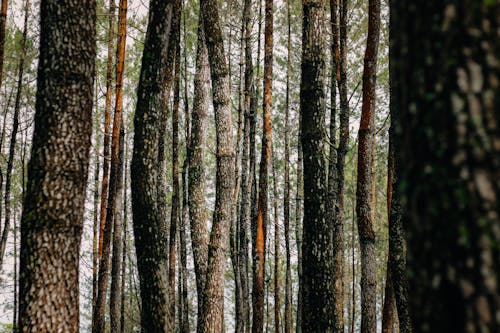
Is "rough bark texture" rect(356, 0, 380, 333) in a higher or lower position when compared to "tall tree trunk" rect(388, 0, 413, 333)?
higher

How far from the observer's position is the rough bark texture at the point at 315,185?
446 centimetres

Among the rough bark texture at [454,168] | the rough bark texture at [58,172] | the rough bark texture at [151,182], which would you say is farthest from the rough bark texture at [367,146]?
the rough bark texture at [454,168]

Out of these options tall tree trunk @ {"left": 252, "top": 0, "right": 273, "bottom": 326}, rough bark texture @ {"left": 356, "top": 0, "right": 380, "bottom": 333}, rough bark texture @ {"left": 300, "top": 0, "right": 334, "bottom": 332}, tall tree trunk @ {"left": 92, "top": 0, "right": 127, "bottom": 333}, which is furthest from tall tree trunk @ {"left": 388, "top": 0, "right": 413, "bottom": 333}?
tall tree trunk @ {"left": 92, "top": 0, "right": 127, "bottom": 333}

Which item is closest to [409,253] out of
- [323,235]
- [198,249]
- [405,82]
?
[405,82]

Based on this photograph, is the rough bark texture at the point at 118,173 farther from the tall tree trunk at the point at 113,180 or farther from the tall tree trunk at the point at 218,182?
the tall tree trunk at the point at 218,182

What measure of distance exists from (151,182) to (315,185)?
1.51 meters

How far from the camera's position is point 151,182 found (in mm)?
4125

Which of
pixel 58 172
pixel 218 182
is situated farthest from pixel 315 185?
pixel 58 172

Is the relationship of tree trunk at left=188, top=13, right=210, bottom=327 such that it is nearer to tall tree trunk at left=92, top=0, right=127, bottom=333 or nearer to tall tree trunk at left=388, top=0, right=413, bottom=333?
tall tree trunk at left=92, top=0, right=127, bottom=333

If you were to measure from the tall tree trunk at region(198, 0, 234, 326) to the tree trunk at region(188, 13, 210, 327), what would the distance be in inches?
37.8

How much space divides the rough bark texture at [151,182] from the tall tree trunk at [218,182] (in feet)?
7.06

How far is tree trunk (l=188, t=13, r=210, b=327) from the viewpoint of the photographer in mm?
7531

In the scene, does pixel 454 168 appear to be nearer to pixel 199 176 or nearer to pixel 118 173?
pixel 199 176

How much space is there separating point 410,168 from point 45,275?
9.99ft
